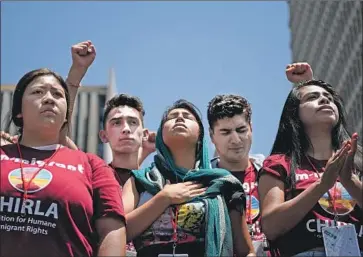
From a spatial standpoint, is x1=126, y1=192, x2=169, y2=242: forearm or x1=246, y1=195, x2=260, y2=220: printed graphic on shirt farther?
x1=246, y1=195, x2=260, y2=220: printed graphic on shirt

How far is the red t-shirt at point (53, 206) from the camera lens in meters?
3.16

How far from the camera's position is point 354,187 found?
3.50m

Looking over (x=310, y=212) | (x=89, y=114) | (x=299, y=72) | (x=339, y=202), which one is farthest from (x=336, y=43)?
(x=310, y=212)

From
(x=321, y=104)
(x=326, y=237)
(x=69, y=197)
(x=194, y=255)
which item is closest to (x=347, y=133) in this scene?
(x=321, y=104)

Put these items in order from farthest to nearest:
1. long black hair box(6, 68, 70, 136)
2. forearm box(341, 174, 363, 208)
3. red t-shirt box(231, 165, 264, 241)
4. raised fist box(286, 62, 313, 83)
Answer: raised fist box(286, 62, 313, 83)
red t-shirt box(231, 165, 264, 241)
long black hair box(6, 68, 70, 136)
forearm box(341, 174, 363, 208)

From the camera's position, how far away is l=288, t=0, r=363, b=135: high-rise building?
143ft

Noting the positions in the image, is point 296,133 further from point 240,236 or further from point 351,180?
point 240,236

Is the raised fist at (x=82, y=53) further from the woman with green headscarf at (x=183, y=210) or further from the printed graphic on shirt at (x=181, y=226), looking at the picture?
the printed graphic on shirt at (x=181, y=226)

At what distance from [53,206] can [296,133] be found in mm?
1676

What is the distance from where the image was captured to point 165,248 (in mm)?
3590

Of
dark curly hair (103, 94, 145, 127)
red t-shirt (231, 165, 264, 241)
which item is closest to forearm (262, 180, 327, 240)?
red t-shirt (231, 165, 264, 241)

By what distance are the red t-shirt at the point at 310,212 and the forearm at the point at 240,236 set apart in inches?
6.0

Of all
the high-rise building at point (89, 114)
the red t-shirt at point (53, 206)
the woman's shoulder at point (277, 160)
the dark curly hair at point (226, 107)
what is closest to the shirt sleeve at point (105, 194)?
the red t-shirt at point (53, 206)

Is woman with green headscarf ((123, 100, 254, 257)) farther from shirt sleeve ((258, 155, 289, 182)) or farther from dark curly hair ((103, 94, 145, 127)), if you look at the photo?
dark curly hair ((103, 94, 145, 127))
